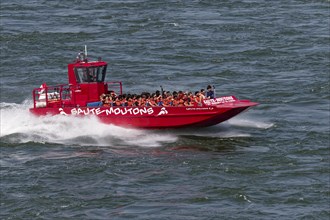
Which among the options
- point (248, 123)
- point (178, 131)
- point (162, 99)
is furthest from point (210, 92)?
point (248, 123)

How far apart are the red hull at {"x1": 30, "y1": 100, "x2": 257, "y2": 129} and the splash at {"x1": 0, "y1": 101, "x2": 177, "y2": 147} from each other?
1.29 feet

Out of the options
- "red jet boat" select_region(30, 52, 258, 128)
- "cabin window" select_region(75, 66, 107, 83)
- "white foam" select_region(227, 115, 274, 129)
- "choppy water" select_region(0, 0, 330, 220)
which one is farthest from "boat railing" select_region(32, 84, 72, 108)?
"white foam" select_region(227, 115, 274, 129)

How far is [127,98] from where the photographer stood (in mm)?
46875

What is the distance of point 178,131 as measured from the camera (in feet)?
154

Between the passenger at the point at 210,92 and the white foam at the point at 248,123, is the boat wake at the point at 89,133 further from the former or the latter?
the passenger at the point at 210,92

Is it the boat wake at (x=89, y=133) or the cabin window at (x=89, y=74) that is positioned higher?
the cabin window at (x=89, y=74)

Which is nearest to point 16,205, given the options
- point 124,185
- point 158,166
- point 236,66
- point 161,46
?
point 124,185

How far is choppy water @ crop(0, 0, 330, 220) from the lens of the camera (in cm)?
3803

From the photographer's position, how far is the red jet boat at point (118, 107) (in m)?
45.6

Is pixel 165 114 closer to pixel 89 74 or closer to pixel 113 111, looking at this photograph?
pixel 113 111

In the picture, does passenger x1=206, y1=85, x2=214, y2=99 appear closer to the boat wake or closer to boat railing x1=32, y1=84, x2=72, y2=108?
the boat wake

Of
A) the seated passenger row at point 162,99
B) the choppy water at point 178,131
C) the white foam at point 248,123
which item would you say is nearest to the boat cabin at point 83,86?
the choppy water at point 178,131

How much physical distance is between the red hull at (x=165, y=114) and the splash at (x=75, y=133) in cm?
39

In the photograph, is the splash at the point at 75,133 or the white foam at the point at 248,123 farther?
the white foam at the point at 248,123
